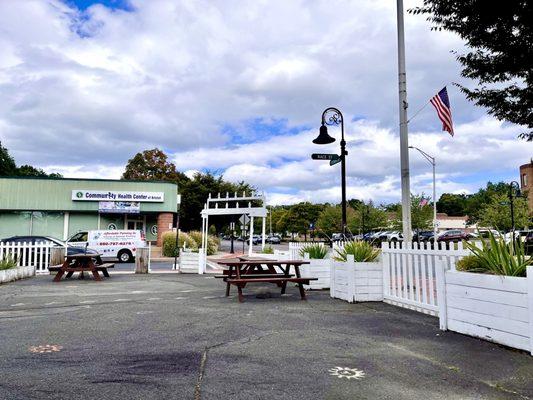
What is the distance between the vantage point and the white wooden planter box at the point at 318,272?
11047mm

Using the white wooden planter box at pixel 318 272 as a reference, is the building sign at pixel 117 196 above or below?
above

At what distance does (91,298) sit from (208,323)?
4076 millimetres

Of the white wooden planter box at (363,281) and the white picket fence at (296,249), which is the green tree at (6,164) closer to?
the white picket fence at (296,249)

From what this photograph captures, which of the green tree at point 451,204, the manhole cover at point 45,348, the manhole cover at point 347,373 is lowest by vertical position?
the manhole cover at point 347,373

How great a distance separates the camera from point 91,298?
30.7ft

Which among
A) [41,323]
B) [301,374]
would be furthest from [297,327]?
[41,323]

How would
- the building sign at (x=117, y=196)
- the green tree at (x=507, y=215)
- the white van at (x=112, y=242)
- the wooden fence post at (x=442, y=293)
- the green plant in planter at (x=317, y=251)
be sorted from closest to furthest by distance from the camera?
1. the wooden fence post at (x=442, y=293)
2. the green plant in planter at (x=317, y=251)
3. the white van at (x=112, y=242)
4. the building sign at (x=117, y=196)
5. the green tree at (x=507, y=215)

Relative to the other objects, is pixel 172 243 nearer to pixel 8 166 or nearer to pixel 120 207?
pixel 120 207

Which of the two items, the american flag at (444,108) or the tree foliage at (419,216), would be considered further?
the tree foliage at (419,216)

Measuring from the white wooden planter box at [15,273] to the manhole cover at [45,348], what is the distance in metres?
8.85

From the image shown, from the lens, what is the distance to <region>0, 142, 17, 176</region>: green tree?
6406 centimetres

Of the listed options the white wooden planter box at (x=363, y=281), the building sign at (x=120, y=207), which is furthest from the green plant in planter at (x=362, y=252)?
the building sign at (x=120, y=207)

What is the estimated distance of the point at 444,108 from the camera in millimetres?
10812

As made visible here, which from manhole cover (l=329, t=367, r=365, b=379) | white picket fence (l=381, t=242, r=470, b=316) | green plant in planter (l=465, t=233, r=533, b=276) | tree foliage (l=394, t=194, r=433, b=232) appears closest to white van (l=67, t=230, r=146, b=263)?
white picket fence (l=381, t=242, r=470, b=316)
